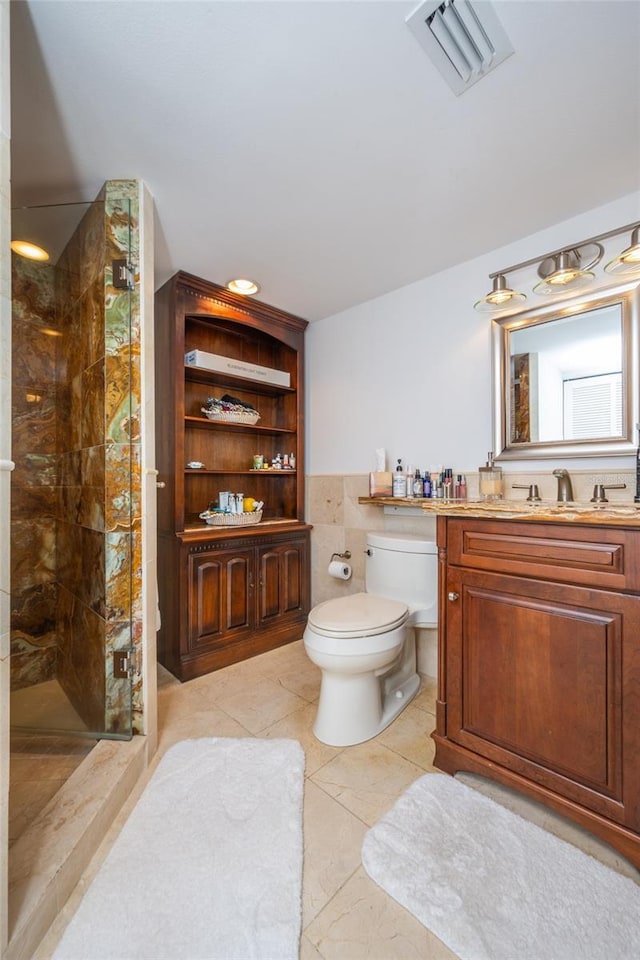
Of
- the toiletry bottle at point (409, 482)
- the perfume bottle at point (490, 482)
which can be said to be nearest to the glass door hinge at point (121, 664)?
the toiletry bottle at point (409, 482)

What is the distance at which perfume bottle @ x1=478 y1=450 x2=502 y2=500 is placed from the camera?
5.90 ft

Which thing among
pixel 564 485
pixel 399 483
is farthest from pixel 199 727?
pixel 564 485

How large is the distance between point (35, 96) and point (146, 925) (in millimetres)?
2229

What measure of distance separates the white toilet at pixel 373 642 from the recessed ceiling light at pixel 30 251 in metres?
1.79

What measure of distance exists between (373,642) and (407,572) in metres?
0.46

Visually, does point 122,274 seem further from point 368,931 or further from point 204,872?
point 368,931

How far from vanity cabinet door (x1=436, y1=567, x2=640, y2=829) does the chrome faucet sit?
0.57 meters

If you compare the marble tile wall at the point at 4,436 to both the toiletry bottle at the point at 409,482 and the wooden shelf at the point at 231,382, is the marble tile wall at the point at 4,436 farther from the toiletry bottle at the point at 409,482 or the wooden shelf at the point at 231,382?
the toiletry bottle at the point at 409,482

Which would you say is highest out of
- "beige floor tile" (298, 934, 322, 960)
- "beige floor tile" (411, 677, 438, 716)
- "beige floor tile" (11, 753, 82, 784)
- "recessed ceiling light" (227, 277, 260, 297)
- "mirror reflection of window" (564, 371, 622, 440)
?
"recessed ceiling light" (227, 277, 260, 297)

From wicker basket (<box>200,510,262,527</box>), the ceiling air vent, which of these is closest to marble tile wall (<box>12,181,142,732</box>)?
wicker basket (<box>200,510,262,527</box>)

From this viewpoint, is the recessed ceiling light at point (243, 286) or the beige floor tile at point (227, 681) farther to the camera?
the recessed ceiling light at point (243, 286)

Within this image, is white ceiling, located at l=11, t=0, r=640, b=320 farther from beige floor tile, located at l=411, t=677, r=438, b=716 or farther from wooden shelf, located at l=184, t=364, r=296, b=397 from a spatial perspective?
beige floor tile, located at l=411, t=677, r=438, b=716

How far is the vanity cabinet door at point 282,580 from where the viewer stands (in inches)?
95.7

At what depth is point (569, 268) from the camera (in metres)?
1.52
